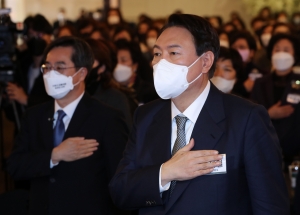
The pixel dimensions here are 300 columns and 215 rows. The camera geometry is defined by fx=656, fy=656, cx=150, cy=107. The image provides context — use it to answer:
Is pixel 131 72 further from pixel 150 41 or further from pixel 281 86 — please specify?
pixel 150 41

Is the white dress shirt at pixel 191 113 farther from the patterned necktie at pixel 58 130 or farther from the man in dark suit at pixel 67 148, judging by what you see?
the patterned necktie at pixel 58 130

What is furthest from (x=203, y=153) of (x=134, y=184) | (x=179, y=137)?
(x=134, y=184)

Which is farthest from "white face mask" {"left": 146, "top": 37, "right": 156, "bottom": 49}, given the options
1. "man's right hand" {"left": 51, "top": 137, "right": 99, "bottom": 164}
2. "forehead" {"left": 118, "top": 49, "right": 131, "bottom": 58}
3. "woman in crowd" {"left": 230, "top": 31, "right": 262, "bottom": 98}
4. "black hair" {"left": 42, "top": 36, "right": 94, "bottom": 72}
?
"man's right hand" {"left": 51, "top": 137, "right": 99, "bottom": 164}

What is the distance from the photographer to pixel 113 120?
146 inches

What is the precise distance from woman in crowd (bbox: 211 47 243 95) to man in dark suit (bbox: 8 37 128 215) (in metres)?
1.76

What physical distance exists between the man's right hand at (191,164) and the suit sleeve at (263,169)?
0.14 m

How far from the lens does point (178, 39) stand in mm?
2674

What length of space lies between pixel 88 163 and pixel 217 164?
1280 mm

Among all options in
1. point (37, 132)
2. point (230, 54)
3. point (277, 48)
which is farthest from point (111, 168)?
point (277, 48)

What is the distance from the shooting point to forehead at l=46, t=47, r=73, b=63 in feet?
12.8

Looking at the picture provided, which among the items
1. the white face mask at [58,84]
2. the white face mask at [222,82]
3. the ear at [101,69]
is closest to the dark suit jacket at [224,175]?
the white face mask at [58,84]

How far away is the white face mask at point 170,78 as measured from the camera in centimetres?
268

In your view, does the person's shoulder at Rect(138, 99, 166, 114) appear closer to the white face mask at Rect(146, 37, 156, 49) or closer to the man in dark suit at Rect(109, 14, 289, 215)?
the man in dark suit at Rect(109, 14, 289, 215)

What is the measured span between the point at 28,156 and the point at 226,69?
228 cm
